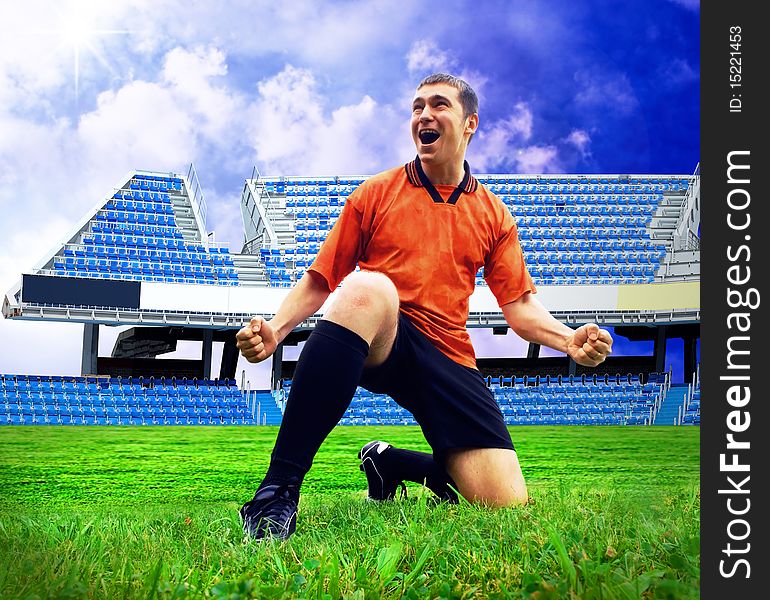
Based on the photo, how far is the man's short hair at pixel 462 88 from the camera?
1.54 meters

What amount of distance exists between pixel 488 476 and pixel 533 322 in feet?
1.12

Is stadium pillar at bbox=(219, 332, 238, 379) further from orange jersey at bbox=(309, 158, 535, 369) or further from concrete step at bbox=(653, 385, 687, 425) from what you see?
orange jersey at bbox=(309, 158, 535, 369)

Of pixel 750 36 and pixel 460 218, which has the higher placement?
pixel 750 36

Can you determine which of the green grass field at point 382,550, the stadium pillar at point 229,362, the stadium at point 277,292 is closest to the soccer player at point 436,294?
the green grass field at point 382,550

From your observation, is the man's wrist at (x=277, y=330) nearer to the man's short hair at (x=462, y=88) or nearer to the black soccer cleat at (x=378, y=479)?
the black soccer cleat at (x=378, y=479)

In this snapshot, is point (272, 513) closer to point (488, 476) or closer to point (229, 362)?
point (488, 476)

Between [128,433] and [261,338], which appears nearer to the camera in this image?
[261,338]

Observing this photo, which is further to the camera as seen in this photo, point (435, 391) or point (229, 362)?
point (229, 362)

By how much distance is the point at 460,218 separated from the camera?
1.60m

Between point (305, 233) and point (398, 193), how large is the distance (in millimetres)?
4342

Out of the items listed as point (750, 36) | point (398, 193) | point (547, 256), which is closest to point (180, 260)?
point (547, 256)

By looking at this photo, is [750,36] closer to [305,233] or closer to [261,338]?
[261,338]

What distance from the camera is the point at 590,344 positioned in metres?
1.37

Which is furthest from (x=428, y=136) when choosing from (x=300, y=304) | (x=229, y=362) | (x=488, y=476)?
(x=229, y=362)
